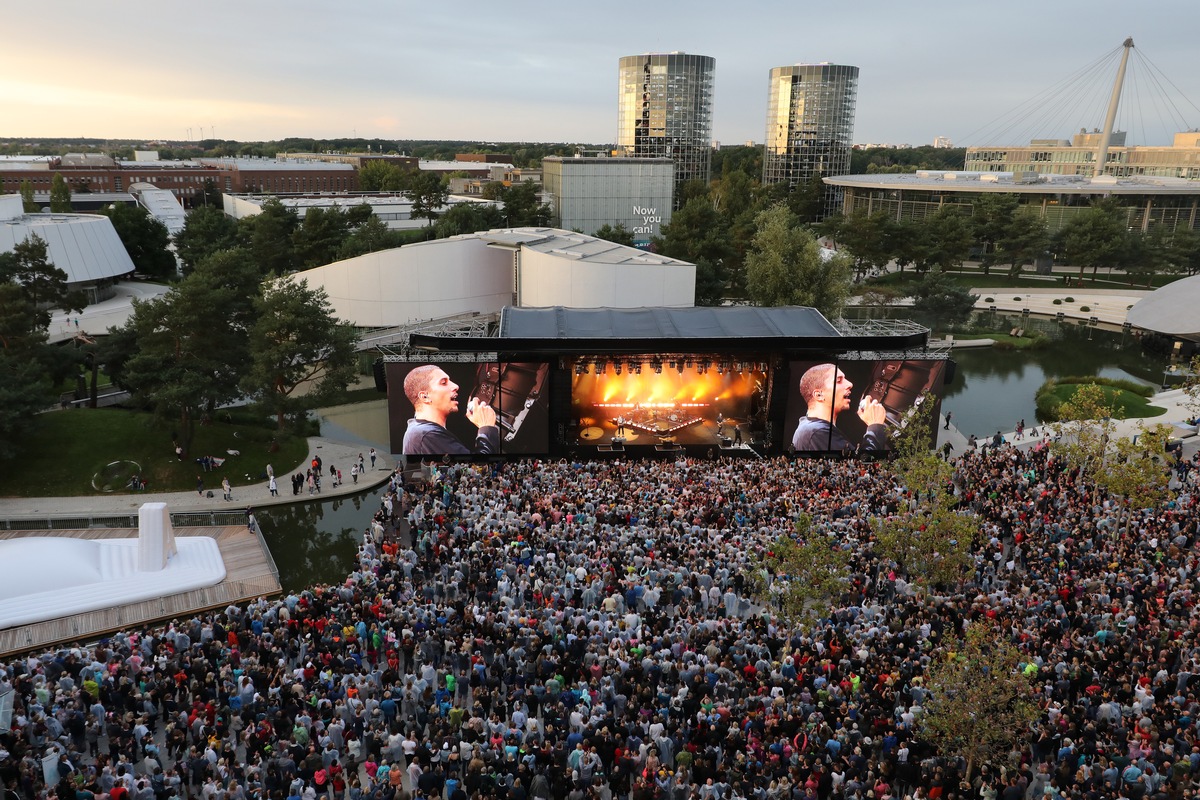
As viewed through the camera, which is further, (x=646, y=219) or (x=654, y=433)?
(x=646, y=219)

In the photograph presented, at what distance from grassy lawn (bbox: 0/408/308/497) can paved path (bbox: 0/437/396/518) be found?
0.31m

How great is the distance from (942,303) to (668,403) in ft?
98.6

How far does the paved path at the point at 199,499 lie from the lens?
82.1 feet

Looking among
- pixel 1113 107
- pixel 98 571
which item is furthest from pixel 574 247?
pixel 1113 107

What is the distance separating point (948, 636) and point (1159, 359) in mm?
42261

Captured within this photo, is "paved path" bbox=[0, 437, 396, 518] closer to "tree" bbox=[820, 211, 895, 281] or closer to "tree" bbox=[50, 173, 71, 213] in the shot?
"tree" bbox=[820, 211, 895, 281]

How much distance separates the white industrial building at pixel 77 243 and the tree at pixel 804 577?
50.5 meters

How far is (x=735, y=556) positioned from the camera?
750 inches

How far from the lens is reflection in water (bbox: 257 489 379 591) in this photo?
22.5m

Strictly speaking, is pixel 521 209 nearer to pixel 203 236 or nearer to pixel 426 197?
pixel 426 197

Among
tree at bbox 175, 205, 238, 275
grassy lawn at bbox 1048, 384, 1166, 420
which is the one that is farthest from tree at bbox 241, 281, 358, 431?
tree at bbox 175, 205, 238, 275

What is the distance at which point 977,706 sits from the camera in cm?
1202

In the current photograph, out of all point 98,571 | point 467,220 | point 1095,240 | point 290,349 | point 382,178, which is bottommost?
point 98,571

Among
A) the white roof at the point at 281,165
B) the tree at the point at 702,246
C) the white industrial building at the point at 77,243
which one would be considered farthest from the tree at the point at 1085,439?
the white roof at the point at 281,165
